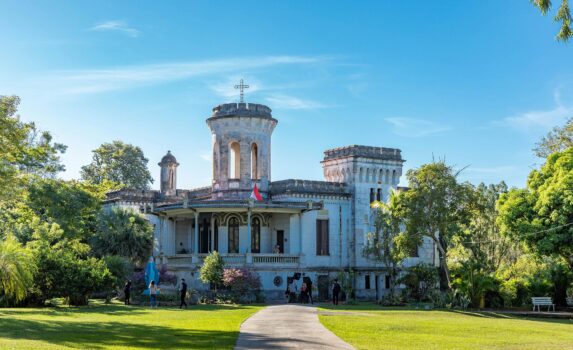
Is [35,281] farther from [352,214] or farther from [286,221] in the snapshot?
[352,214]

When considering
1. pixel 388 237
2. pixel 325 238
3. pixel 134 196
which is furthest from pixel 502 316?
pixel 134 196

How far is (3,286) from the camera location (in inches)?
1218

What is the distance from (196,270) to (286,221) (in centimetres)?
735

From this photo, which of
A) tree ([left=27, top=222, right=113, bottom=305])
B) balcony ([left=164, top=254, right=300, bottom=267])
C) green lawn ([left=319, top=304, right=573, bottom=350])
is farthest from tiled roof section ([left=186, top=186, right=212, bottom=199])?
green lawn ([left=319, top=304, right=573, bottom=350])

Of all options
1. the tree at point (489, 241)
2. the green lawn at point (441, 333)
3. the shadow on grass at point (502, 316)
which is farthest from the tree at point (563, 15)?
the tree at point (489, 241)

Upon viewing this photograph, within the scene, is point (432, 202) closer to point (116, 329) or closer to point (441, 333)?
point (441, 333)

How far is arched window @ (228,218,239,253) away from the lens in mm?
50406

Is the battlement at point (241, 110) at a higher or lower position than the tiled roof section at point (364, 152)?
higher

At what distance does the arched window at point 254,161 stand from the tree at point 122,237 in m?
8.12

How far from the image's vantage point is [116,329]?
23.3 meters

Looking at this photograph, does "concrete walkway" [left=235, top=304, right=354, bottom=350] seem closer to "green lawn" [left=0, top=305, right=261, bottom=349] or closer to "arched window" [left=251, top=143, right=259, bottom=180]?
"green lawn" [left=0, top=305, right=261, bottom=349]

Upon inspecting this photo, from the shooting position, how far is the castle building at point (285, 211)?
50.4m

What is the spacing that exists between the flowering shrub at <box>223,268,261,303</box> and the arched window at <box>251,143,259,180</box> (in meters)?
11.5

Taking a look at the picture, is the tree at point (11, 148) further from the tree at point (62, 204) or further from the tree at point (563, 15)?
the tree at point (563, 15)
